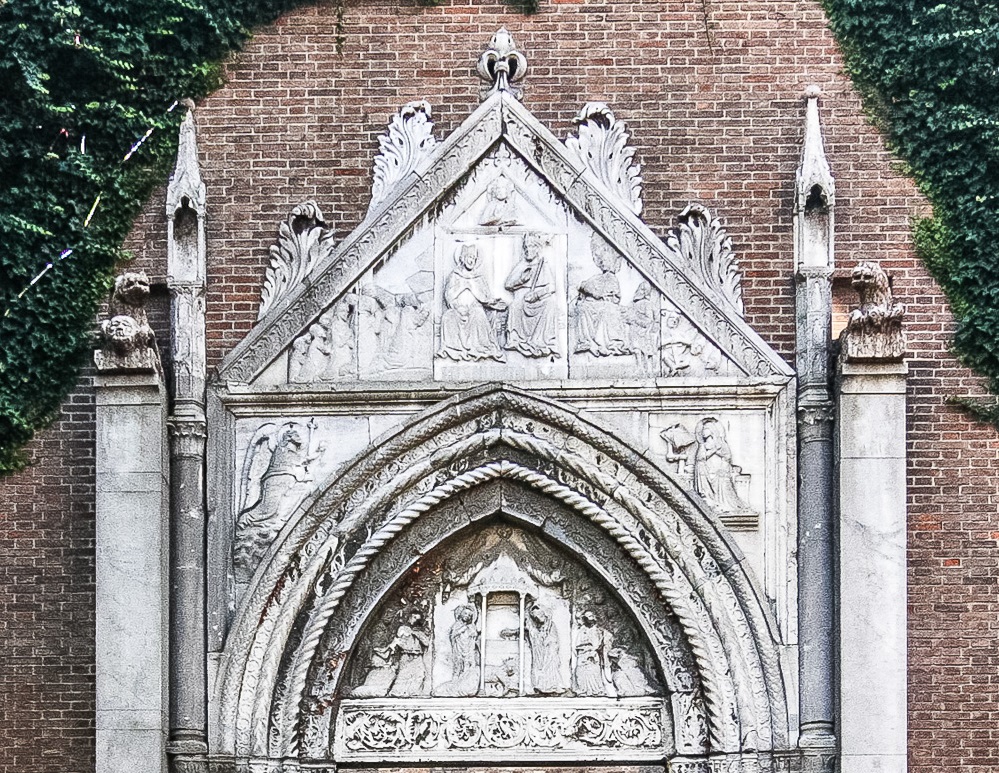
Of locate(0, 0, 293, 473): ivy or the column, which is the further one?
locate(0, 0, 293, 473): ivy

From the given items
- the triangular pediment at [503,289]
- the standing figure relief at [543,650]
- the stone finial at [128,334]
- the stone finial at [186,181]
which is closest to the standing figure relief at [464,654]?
the standing figure relief at [543,650]

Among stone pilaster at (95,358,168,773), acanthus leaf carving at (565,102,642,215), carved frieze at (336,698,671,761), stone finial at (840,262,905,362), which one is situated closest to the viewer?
stone finial at (840,262,905,362)

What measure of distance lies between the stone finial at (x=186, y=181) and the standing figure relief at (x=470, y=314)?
1.67 m

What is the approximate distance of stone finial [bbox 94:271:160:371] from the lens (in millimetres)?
12930

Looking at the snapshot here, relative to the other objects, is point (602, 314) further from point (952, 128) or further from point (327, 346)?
point (952, 128)

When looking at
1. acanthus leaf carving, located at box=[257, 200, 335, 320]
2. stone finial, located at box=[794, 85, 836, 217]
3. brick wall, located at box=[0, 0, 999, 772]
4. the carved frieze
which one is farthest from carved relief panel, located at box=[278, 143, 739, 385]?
the carved frieze

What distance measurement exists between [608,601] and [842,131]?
3430 millimetres

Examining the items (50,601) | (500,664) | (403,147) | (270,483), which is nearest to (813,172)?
(403,147)

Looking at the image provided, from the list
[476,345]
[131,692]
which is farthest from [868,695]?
[131,692]

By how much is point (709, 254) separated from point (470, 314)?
5.15 feet

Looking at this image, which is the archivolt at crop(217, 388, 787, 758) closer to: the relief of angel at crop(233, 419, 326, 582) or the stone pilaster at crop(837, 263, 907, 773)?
the relief of angel at crop(233, 419, 326, 582)

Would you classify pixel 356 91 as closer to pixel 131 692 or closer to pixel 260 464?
pixel 260 464

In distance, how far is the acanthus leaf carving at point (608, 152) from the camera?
13586mm

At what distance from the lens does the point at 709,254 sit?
13547 millimetres
